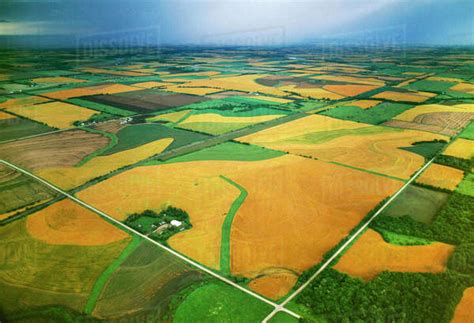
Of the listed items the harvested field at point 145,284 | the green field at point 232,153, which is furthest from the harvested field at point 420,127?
the harvested field at point 145,284

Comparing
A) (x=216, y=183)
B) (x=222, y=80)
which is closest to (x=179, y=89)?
(x=222, y=80)

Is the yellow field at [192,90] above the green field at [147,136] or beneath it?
above

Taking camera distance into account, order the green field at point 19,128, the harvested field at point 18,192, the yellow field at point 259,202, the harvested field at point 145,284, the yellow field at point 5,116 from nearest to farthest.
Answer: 1. the harvested field at point 145,284
2. the yellow field at point 259,202
3. the harvested field at point 18,192
4. the green field at point 19,128
5. the yellow field at point 5,116

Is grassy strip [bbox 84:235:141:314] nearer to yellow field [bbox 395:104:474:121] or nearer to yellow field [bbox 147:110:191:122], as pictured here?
yellow field [bbox 147:110:191:122]

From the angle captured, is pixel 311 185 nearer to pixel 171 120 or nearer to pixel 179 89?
pixel 171 120

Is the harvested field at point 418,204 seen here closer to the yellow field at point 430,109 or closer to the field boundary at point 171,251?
the field boundary at point 171,251

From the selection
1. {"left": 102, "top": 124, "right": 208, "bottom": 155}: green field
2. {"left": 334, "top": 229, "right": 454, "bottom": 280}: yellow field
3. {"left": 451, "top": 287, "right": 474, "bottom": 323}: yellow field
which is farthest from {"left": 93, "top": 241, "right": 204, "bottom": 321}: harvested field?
{"left": 102, "top": 124, "right": 208, "bottom": 155}: green field
